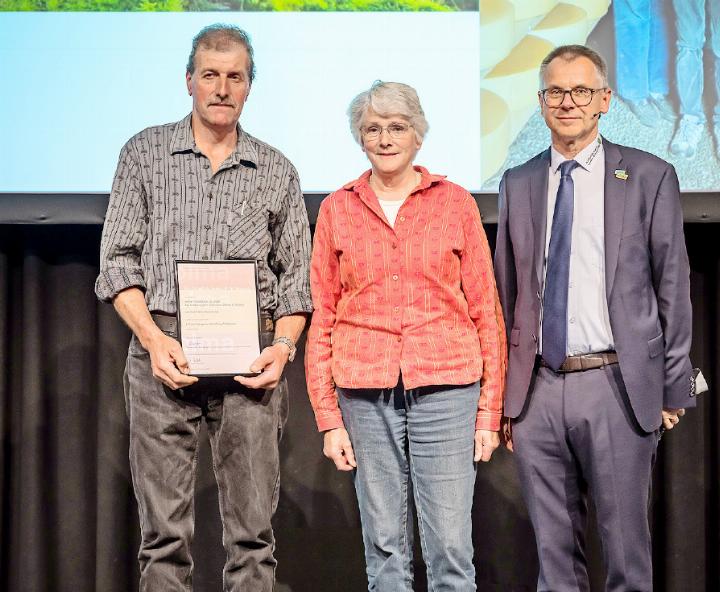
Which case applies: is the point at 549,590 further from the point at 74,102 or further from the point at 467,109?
the point at 74,102

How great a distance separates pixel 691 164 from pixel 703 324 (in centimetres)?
67

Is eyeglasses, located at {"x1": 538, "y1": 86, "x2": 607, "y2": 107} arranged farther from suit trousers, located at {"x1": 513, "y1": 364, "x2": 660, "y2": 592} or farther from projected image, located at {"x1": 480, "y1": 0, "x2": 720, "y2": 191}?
projected image, located at {"x1": 480, "y1": 0, "x2": 720, "y2": 191}

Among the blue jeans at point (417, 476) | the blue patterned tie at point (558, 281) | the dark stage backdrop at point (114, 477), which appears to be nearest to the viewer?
the blue jeans at point (417, 476)

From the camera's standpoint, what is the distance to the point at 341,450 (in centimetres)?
229

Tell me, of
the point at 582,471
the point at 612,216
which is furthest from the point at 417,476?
the point at 612,216

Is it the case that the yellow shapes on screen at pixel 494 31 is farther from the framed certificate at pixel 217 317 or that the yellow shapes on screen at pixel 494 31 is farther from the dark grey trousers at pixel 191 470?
the dark grey trousers at pixel 191 470

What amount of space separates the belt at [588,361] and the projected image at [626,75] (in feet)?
3.39

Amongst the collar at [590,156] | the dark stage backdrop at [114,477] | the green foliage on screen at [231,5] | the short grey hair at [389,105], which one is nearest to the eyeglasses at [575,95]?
the collar at [590,156]

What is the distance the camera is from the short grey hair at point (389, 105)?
2283 mm

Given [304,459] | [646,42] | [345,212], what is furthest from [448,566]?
[646,42]

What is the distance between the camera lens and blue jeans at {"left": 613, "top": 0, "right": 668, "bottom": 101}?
3.19m

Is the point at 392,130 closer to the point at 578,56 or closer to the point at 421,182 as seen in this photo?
the point at 421,182

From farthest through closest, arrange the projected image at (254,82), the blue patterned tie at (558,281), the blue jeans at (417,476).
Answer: the projected image at (254,82), the blue patterned tie at (558,281), the blue jeans at (417,476)

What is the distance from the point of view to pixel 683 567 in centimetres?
347
